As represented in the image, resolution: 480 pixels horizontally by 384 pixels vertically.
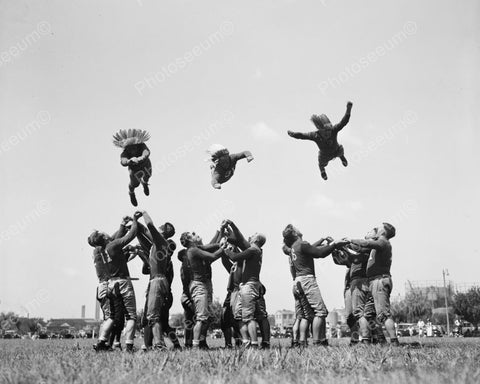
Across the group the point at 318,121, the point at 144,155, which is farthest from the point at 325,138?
the point at 144,155

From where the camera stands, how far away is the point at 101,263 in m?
9.20

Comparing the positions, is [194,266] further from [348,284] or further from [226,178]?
[348,284]

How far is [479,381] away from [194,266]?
5.98m

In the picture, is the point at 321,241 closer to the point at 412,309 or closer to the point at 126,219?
the point at 126,219

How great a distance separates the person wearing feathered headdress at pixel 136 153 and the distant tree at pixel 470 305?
A: 54.1m

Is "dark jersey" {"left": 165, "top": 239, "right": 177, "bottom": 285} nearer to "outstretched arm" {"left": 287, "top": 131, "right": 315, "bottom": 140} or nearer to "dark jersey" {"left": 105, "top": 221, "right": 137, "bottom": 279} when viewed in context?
"dark jersey" {"left": 105, "top": 221, "right": 137, "bottom": 279}

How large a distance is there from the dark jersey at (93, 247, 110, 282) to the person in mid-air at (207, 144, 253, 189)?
2541mm

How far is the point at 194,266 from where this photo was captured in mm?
8867

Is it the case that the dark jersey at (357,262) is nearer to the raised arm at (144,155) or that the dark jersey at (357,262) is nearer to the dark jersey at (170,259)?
the dark jersey at (170,259)

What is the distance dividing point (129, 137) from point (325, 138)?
395 cm

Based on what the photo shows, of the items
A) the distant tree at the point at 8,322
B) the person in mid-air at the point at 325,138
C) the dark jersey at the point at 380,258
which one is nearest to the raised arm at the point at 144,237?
the person in mid-air at the point at 325,138

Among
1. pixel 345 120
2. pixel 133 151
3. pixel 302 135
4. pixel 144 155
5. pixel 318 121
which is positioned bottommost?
pixel 144 155

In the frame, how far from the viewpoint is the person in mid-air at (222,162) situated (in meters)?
10.1

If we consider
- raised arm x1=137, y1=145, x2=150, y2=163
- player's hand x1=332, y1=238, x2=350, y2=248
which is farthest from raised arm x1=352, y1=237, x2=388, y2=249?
raised arm x1=137, y1=145, x2=150, y2=163
